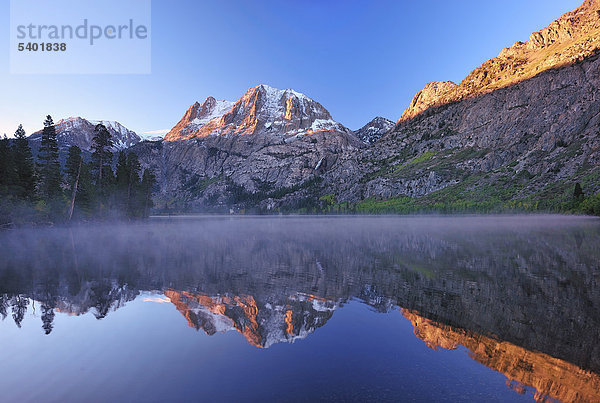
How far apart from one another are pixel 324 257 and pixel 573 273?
18.9m

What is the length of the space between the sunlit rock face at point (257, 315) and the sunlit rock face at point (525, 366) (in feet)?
15.4

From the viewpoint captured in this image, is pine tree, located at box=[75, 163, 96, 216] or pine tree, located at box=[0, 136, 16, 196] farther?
pine tree, located at box=[75, 163, 96, 216]

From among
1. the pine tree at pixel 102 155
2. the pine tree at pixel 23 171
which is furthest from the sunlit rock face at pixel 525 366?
the pine tree at pixel 102 155

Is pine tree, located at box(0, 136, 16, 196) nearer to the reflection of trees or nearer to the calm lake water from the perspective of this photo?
the reflection of trees

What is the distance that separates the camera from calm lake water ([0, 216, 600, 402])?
876cm

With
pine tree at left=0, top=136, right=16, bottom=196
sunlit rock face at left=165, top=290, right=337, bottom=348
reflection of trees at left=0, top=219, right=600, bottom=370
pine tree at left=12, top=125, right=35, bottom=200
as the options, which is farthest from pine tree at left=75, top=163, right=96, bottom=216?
sunlit rock face at left=165, top=290, right=337, bottom=348

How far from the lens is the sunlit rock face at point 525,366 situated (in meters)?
8.36

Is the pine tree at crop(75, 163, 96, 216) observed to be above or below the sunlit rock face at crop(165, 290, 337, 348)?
above

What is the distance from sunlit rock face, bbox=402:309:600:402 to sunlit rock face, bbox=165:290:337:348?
4.71 meters

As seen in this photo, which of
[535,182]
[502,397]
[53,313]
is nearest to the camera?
[502,397]

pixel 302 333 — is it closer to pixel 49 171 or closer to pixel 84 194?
pixel 49 171

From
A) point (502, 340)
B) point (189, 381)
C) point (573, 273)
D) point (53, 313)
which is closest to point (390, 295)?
point (502, 340)

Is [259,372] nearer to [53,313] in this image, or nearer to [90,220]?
[53,313]

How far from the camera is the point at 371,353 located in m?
11.1
